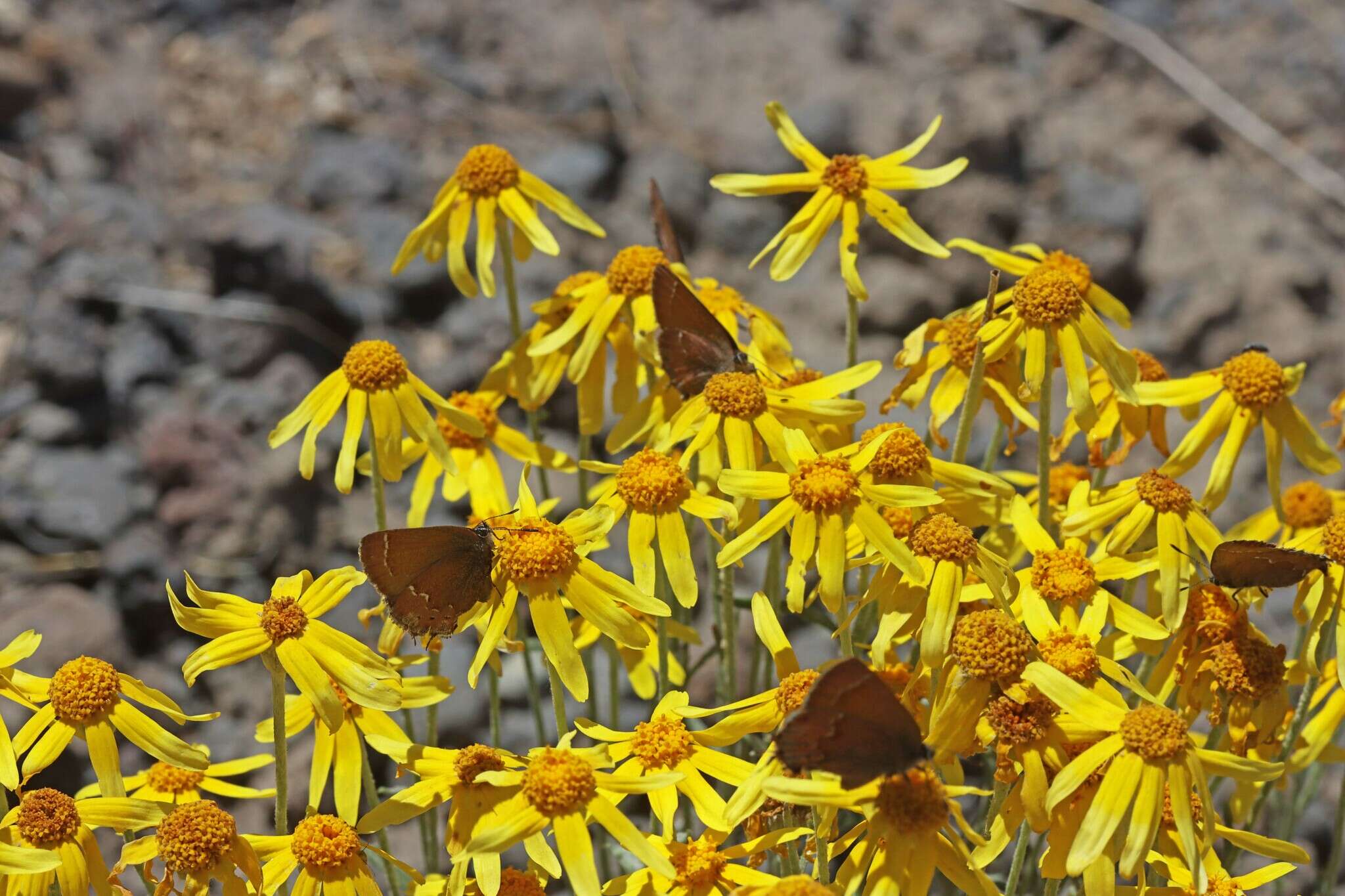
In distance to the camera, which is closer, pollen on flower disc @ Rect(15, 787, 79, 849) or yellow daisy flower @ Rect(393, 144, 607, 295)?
pollen on flower disc @ Rect(15, 787, 79, 849)

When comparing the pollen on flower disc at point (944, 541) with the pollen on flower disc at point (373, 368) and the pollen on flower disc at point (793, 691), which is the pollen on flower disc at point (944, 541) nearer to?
the pollen on flower disc at point (793, 691)

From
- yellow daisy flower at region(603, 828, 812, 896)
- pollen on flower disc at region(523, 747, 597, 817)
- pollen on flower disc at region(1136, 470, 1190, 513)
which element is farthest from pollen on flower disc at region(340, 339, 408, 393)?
pollen on flower disc at region(1136, 470, 1190, 513)

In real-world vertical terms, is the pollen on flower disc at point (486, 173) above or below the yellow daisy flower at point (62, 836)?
above

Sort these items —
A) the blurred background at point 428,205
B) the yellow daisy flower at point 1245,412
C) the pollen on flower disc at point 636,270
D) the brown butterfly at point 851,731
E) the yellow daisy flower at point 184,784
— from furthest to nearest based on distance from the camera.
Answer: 1. the blurred background at point 428,205
2. the pollen on flower disc at point 636,270
3. the yellow daisy flower at point 1245,412
4. the yellow daisy flower at point 184,784
5. the brown butterfly at point 851,731

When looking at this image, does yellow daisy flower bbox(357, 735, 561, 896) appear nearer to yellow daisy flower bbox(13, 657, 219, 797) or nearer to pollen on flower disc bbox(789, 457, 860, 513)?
yellow daisy flower bbox(13, 657, 219, 797)

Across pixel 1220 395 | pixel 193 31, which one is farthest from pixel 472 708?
pixel 193 31

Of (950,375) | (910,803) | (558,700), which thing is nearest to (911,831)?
(910,803)

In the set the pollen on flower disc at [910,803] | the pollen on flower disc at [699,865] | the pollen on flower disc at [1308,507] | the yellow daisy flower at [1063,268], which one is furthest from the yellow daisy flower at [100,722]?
the pollen on flower disc at [1308,507]
